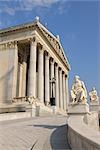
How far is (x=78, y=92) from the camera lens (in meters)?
14.2

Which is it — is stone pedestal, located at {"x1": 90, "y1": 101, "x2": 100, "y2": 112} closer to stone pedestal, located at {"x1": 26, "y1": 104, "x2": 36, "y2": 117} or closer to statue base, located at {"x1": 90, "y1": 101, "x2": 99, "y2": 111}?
statue base, located at {"x1": 90, "y1": 101, "x2": 99, "y2": 111}

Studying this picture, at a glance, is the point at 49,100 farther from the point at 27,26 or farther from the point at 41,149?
the point at 41,149

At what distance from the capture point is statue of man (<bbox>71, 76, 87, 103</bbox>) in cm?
1370

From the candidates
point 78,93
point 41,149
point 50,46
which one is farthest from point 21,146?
point 50,46

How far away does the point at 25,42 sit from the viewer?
42094mm

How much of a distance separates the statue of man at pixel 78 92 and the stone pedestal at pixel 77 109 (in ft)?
1.51

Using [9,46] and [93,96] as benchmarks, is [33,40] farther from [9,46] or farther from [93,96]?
[93,96]

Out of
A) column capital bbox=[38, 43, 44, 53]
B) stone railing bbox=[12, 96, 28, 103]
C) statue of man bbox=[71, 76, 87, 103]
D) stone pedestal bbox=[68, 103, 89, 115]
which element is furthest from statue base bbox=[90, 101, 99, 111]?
column capital bbox=[38, 43, 44, 53]

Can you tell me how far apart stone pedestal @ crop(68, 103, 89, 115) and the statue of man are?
461mm

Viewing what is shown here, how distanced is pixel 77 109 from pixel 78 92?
1334 millimetres

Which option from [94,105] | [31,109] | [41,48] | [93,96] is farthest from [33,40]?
[94,105]

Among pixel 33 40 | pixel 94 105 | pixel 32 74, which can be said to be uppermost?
pixel 33 40

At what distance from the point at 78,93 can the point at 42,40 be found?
30.8m

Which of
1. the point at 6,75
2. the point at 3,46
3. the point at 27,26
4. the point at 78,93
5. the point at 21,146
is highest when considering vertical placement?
the point at 27,26
